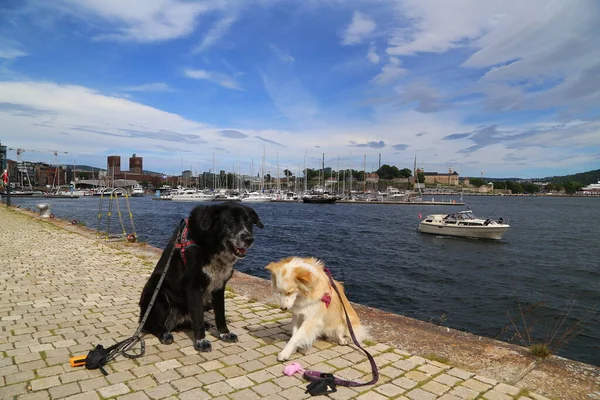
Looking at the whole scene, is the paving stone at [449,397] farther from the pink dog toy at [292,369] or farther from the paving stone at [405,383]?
the pink dog toy at [292,369]

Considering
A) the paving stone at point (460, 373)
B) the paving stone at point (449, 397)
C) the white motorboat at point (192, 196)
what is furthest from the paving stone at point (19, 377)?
the white motorboat at point (192, 196)

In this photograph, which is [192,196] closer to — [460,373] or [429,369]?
[429,369]

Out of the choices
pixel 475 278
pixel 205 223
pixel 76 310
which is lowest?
pixel 475 278

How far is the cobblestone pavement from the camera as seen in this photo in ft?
10.5

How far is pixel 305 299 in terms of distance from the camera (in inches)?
150

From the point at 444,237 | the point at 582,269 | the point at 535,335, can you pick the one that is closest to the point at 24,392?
the point at 535,335

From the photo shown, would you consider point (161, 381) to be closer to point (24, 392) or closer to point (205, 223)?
point (24, 392)

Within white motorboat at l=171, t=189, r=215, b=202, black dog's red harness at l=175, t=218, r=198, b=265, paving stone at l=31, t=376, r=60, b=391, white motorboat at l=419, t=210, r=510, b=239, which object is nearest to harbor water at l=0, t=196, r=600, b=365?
white motorboat at l=419, t=210, r=510, b=239

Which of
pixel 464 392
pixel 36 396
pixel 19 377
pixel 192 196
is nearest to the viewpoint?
pixel 36 396

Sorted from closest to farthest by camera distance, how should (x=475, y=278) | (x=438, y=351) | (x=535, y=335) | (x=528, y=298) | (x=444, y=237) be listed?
(x=438, y=351)
(x=535, y=335)
(x=528, y=298)
(x=475, y=278)
(x=444, y=237)

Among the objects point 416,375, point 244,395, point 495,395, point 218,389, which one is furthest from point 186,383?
point 495,395

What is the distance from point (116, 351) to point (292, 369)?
1.94 m

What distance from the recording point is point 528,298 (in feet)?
46.0

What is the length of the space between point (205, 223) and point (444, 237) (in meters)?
30.7
